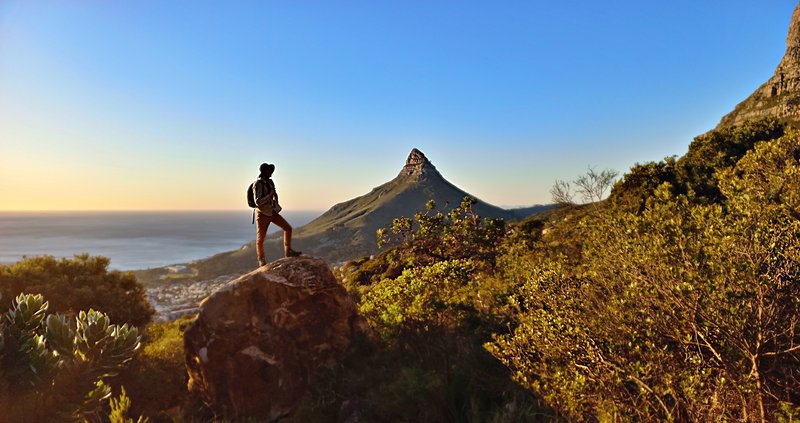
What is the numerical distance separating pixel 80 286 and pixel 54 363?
13.5 m

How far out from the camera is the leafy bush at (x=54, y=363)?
27.3 ft

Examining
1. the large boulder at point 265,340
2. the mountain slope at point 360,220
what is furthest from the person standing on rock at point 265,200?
the mountain slope at point 360,220

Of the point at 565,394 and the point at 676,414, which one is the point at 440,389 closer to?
the point at 565,394

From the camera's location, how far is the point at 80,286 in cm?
1933

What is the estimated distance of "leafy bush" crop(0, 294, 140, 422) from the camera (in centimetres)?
834

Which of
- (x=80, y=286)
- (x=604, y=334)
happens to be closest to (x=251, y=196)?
(x=604, y=334)

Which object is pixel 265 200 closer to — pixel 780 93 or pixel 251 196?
pixel 251 196

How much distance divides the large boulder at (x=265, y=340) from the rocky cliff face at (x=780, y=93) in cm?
11699

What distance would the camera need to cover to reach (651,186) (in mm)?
27984

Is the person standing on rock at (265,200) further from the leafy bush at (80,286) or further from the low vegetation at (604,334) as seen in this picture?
the leafy bush at (80,286)

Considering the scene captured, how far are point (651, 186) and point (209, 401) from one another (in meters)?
32.2

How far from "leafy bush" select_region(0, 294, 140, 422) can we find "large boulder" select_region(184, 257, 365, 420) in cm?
199

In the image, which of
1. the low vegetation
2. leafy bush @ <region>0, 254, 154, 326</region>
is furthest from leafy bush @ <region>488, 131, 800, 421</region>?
leafy bush @ <region>0, 254, 154, 326</region>

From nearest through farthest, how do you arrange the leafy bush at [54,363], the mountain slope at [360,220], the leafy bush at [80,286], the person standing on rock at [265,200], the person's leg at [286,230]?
the leafy bush at [54,363], the person standing on rock at [265,200], the person's leg at [286,230], the leafy bush at [80,286], the mountain slope at [360,220]
